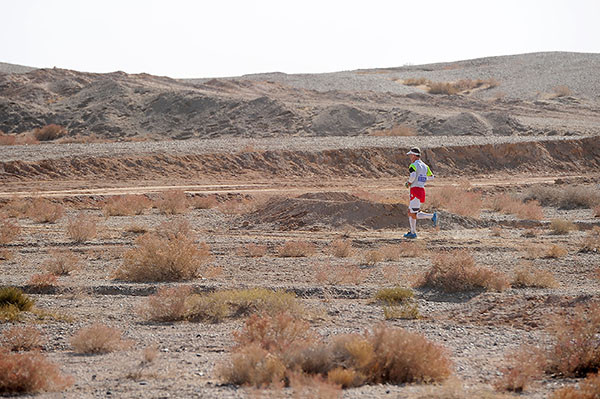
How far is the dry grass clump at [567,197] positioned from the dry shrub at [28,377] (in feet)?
81.0

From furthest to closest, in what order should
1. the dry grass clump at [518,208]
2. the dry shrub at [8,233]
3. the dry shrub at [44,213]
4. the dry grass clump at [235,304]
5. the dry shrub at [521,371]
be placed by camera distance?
1. the dry grass clump at [518,208]
2. the dry shrub at [44,213]
3. the dry shrub at [8,233]
4. the dry grass clump at [235,304]
5. the dry shrub at [521,371]

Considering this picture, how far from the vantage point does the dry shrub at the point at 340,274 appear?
14.8 m

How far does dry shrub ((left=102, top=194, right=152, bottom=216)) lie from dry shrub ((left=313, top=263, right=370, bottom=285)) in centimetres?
1302

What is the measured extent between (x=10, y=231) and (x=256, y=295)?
11356 millimetres

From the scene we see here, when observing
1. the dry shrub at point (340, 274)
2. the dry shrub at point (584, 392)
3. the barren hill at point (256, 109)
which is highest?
the barren hill at point (256, 109)

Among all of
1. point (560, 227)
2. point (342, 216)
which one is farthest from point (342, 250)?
point (560, 227)

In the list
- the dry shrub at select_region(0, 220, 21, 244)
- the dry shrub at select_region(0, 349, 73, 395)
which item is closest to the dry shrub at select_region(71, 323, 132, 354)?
the dry shrub at select_region(0, 349, 73, 395)

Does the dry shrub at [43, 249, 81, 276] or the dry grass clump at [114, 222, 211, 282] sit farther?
the dry shrub at [43, 249, 81, 276]

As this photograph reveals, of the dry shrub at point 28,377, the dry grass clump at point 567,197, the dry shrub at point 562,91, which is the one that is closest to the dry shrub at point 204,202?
the dry grass clump at point 567,197

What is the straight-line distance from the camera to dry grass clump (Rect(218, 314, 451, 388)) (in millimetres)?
8047

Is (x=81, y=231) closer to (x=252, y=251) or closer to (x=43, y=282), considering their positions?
(x=252, y=251)

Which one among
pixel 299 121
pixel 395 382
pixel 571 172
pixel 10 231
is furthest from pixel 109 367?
pixel 299 121

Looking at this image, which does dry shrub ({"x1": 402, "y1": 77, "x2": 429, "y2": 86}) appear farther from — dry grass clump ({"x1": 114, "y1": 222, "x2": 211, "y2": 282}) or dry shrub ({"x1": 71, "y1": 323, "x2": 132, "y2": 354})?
→ dry shrub ({"x1": 71, "y1": 323, "x2": 132, "y2": 354})

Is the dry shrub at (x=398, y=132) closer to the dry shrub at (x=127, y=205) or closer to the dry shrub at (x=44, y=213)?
the dry shrub at (x=127, y=205)
